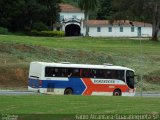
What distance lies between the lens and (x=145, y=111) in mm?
16266

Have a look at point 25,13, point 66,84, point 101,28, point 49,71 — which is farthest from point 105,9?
point 49,71

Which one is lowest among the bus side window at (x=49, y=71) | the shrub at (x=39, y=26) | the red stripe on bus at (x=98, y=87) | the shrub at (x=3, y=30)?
the red stripe on bus at (x=98, y=87)

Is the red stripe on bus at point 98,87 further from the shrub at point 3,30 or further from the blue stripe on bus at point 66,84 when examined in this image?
the shrub at point 3,30

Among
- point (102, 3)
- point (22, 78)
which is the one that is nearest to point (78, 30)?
point (102, 3)

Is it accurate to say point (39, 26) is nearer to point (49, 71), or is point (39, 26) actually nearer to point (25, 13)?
point (25, 13)

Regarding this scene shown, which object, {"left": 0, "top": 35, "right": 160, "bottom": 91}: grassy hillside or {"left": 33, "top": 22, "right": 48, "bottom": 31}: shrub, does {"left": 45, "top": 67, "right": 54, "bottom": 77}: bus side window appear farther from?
{"left": 33, "top": 22, "right": 48, "bottom": 31}: shrub

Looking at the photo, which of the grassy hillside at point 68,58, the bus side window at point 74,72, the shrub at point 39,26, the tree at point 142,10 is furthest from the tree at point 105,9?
the bus side window at point 74,72

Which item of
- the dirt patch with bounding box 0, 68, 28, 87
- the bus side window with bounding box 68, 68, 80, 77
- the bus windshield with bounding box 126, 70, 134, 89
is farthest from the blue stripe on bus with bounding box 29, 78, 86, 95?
the dirt patch with bounding box 0, 68, 28, 87

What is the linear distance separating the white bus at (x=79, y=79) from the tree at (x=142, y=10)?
45.9 meters

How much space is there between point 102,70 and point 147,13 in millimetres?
49672

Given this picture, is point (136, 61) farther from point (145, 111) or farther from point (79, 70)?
point (145, 111)

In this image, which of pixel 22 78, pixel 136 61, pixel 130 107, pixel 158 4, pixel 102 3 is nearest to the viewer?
pixel 130 107

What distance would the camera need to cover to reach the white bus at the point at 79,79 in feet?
125

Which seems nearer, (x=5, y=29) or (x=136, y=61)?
(x=136, y=61)
